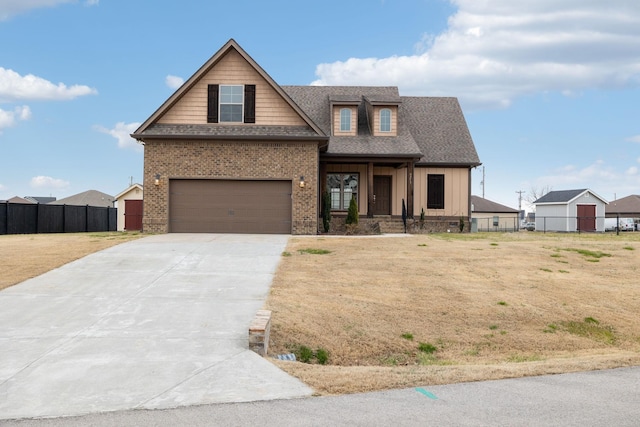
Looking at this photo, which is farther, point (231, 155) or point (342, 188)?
point (342, 188)

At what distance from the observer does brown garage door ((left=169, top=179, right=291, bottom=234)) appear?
23.3m

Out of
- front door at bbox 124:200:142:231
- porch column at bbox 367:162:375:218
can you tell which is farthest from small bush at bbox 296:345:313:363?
front door at bbox 124:200:142:231

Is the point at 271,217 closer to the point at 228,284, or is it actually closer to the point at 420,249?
the point at 420,249

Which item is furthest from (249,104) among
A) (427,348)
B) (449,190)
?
(427,348)

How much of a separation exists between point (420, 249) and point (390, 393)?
13188 mm

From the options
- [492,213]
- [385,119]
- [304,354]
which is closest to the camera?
[304,354]

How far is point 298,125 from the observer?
23641mm

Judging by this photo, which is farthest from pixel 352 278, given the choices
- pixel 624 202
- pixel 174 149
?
pixel 624 202

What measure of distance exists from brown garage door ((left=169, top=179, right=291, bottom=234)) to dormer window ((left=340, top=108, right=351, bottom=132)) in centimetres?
734

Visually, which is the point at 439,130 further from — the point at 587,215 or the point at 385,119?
the point at 587,215

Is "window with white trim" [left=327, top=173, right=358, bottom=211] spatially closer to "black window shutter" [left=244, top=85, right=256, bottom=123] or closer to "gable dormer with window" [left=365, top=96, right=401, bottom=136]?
"gable dormer with window" [left=365, top=96, right=401, bottom=136]

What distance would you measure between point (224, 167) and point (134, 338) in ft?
48.2

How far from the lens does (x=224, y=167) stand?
75.8 feet

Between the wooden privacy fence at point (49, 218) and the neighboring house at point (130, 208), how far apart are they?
178 cm
